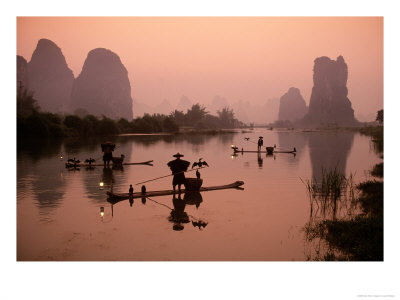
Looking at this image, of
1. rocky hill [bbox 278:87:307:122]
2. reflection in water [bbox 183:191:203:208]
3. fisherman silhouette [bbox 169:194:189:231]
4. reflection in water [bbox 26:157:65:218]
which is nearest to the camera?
fisherman silhouette [bbox 169:194:189:231]

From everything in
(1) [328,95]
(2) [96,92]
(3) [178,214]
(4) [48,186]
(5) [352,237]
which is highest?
(1) [328,95]

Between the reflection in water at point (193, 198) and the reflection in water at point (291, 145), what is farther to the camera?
the reflection in water at point (291, 145)

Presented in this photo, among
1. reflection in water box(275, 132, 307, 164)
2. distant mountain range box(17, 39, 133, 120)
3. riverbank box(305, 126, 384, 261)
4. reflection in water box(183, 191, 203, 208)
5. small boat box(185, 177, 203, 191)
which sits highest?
distant mountain range box(17, 39, 133, 120)

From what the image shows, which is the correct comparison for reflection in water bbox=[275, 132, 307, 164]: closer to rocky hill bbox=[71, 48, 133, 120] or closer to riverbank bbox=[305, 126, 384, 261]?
riverbank bbox=[305, 126, 384, 261]

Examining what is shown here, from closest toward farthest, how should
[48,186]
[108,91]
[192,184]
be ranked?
[192,184]
[48,186]
[108,91]

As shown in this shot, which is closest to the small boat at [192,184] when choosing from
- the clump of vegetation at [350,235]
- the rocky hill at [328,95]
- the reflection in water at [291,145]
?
the clump of vegetation at [350,235]

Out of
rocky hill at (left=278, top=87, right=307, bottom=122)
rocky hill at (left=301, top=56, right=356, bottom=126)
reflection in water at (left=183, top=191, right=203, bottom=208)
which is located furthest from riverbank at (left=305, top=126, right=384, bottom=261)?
rocky hill at (left=278, top=87, right=307, bottom=122)

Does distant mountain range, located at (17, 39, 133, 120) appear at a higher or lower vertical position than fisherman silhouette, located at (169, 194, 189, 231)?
higher

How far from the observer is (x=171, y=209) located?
14594mm

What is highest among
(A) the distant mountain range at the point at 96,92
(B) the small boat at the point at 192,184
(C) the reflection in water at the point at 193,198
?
(A) the distant mountain range at the point at 96,92

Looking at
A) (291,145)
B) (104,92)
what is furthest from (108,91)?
(291,145)

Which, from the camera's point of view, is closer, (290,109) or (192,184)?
(192,184)

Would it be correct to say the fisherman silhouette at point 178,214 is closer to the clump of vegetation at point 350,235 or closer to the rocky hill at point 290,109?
the clump of vegetation at point 350,235

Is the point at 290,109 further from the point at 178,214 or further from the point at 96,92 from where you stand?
the point at 178,214
